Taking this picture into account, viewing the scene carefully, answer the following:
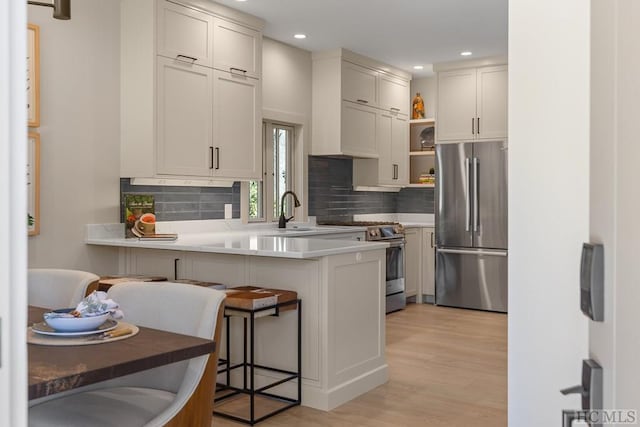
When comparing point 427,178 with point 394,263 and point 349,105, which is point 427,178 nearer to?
point 394,263

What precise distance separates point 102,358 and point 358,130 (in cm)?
492

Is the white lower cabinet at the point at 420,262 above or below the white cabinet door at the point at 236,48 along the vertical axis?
below

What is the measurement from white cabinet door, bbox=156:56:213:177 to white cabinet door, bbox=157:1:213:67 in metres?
0.07

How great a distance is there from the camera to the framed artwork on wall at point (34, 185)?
366 centimetres

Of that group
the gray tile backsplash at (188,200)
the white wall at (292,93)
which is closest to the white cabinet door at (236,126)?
the gray tile backsplash at (188,200)

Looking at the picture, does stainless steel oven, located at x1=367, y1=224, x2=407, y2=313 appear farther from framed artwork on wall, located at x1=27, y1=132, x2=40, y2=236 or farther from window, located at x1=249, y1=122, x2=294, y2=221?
framed artwork on wall, located at x1=27, y1=132, x2=40, y2=236

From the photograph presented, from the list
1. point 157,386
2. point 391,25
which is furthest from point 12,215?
point 391,25

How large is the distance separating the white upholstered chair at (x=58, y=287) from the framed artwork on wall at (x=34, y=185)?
1160 millimetres

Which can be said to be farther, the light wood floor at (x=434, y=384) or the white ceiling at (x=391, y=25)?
the white ceiling at (x=391, y=25)

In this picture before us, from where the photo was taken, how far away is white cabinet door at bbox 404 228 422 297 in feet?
21.9

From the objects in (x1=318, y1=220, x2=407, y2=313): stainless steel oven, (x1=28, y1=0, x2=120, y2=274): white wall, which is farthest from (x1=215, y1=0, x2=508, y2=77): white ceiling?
(x1=318, y1=220, x2=407, y2=313): stainless steel oven

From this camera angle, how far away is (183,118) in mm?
4305

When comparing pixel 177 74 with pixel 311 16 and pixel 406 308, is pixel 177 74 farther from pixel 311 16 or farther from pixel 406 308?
pixel 406 308
